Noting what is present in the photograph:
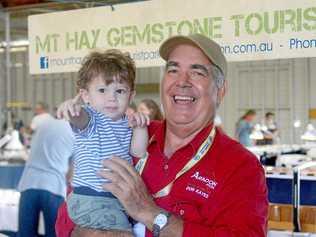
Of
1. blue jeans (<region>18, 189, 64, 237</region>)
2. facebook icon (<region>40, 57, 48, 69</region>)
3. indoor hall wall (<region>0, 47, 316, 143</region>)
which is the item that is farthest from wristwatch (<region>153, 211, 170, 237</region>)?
indoor hall wall (<region>0, 47, 316, 143</region>)

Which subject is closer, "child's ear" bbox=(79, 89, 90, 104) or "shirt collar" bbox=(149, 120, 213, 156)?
"shirt collar" bbox=(149, 120, 213, 156)

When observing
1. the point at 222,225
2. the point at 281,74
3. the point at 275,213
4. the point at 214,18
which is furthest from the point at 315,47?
the point at 281,74

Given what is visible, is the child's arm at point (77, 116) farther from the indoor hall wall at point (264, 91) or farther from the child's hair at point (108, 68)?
the indoor hall wall at point (264, 91)

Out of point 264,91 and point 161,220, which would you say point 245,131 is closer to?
point 264,91

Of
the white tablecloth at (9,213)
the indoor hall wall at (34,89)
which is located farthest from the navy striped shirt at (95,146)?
the indoor hall wall at (34,89)

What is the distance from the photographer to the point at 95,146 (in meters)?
2.19

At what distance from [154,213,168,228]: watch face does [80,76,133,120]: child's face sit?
0.45 meters

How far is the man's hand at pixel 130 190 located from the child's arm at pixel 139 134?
4.9 inches

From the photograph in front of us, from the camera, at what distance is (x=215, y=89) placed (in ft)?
7.07

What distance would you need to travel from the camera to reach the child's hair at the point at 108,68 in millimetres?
2238

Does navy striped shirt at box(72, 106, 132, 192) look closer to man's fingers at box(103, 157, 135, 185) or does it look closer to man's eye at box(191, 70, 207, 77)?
man's fingers at box(103, 157, 135, 185)

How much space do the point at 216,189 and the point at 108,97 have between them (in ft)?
1.64

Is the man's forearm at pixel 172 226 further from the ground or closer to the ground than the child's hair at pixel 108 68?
closer to the ground

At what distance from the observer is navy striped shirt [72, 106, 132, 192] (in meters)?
2.18
